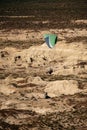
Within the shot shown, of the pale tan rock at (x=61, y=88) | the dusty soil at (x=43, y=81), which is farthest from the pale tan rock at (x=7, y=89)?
the pale tan rock at (x=61, y=88)

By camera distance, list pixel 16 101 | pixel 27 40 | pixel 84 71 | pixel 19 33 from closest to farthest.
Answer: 1. pixel 16 101
2. pixel 84 71
3. pixel 27 40
4. pixel 19 33

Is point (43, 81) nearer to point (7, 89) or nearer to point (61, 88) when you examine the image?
point (61, 88)

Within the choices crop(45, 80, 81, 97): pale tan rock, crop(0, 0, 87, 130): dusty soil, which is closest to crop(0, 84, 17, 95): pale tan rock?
crop(0, 0, 87, 130): dusty soil

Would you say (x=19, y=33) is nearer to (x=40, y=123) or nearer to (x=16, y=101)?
(x=16, y=101)

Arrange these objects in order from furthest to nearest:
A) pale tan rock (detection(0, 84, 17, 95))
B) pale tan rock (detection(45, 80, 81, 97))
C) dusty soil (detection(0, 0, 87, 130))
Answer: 1. pale tan rock (detection(0, 84, 17, 95))
2. pale tan rock (detection(45, 80, 81, 97))
3. dusty soil (detection(0, 0, 87, 130))

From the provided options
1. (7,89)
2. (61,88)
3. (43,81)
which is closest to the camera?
(61,88)

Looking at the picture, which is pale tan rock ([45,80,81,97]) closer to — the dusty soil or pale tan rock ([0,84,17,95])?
the dusty soil

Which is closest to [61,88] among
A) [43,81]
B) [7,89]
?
[43,81]

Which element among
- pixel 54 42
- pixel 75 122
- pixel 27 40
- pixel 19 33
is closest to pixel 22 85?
pixel 75 122
